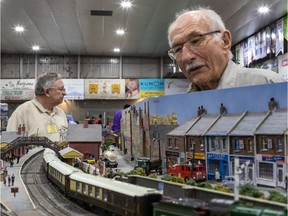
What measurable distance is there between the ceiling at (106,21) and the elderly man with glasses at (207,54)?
5.91 meters

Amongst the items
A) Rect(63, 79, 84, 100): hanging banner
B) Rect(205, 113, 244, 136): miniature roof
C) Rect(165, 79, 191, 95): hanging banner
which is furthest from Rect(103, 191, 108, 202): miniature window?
Rect(63, 79, 84, 100): hanging banner

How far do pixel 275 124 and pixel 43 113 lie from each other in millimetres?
4033

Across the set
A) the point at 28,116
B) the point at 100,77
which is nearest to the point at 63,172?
the point at 28,116

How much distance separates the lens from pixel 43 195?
3.00 meters

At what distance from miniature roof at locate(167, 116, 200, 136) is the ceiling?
6.19 m

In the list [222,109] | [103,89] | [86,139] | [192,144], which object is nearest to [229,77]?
[222,109]

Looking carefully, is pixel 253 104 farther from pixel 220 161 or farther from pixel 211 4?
pixel 211 4

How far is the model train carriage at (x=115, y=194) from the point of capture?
1761 millimetres

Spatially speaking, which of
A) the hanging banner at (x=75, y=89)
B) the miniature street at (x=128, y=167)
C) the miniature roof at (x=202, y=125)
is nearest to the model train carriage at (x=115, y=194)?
the miniature street at (x=128, y=167)

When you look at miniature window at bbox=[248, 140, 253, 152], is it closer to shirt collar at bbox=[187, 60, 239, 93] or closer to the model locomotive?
the model locomotive

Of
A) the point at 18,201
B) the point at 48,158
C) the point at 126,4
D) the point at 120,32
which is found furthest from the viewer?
the point at 120,32

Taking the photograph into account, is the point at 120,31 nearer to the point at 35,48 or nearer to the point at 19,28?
the point at 19,28

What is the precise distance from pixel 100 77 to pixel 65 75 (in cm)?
150

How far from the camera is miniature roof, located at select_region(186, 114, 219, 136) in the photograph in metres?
1.99
